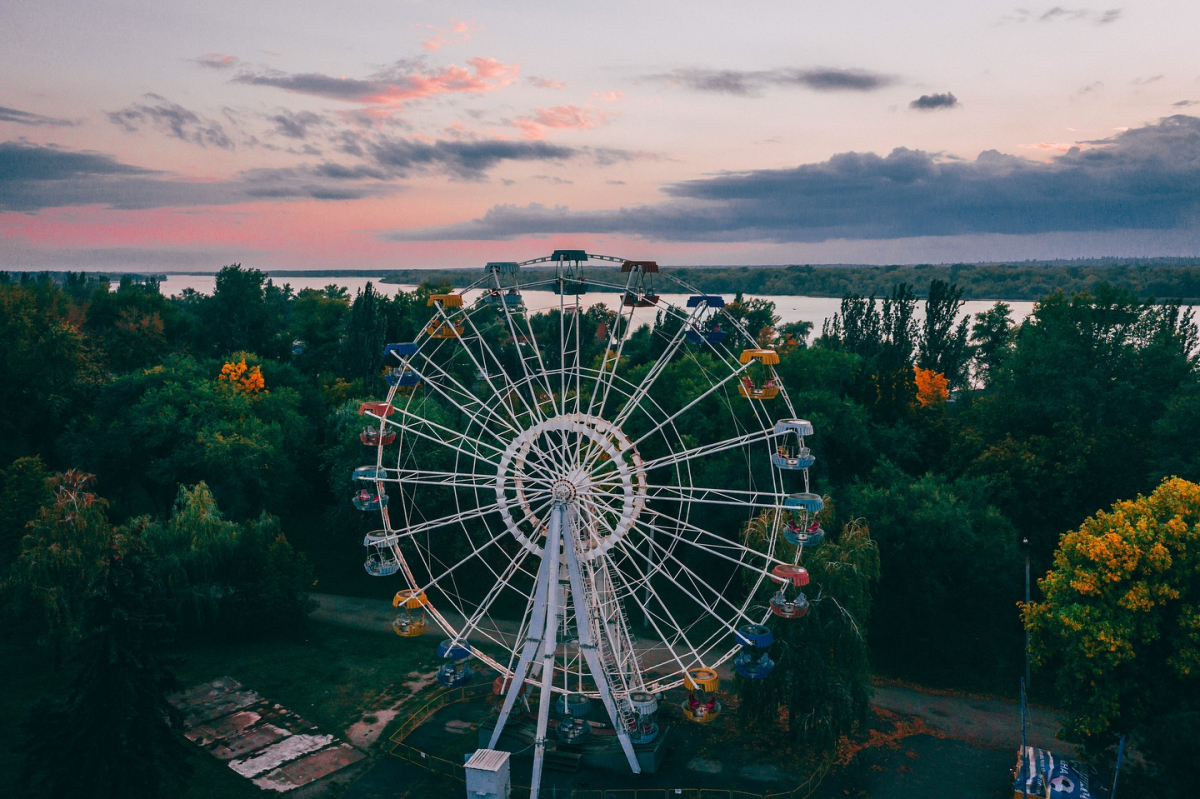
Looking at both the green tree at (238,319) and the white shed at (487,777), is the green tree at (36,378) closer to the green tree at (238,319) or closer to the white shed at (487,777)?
the green tree at (238,319)

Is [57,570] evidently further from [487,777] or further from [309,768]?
[487,777]

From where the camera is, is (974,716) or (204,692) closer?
(974,716)

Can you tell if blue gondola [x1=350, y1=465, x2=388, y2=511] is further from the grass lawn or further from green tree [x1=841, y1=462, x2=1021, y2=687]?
green tree [x1=841, y1=462, x2=1021, y2=687]

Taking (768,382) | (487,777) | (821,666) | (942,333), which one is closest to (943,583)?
(821,666)

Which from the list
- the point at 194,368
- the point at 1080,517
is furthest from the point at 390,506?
the point at 1080,517

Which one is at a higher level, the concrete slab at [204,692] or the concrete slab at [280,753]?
the concrete slab at [204,692]

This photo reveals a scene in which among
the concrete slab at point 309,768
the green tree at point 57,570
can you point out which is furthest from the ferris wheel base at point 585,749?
the green tree at point 57,570
